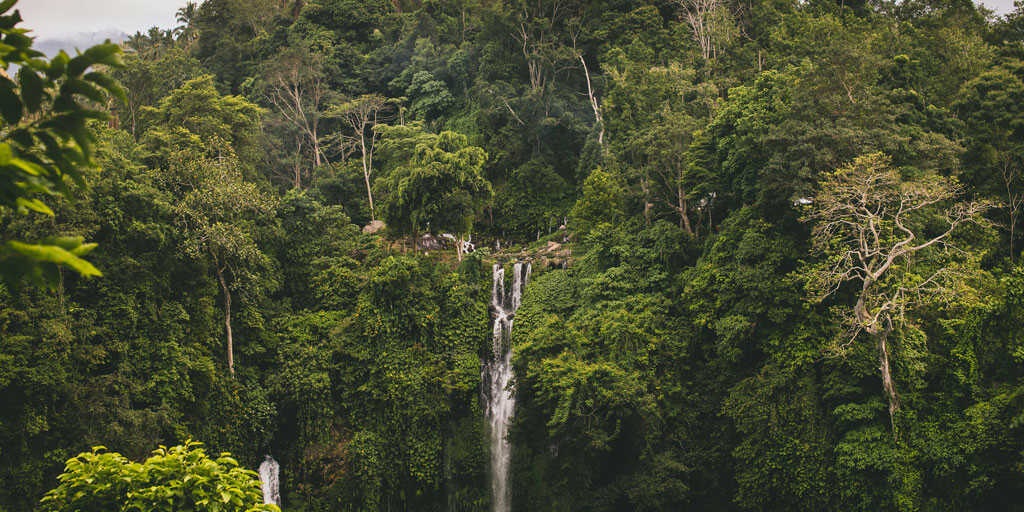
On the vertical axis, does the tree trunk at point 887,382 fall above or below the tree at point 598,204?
below

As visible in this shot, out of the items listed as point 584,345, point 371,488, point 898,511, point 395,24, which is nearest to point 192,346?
point 371,488

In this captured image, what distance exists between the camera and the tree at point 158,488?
4.96 metres

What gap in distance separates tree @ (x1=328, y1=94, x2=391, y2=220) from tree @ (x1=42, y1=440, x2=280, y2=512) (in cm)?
2037

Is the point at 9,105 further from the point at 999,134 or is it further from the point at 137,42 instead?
the point at 137,42

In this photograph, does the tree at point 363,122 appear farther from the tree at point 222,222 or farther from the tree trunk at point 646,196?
the tree trunk at point 646,196

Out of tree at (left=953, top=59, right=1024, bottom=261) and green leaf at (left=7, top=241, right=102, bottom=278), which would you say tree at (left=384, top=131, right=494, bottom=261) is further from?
green leaf at (left=7, top=241, right=102, bottom=278)

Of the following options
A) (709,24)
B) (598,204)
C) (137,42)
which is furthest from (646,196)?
(137,42)

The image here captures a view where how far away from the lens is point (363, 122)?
27500 mm

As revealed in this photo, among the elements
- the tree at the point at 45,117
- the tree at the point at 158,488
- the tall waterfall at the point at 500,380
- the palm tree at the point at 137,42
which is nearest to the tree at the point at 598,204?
the tall waterfall at the point at 500,380

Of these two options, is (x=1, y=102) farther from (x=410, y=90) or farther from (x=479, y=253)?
(x=410, y=90)

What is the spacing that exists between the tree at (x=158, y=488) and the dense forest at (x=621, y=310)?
262 inches

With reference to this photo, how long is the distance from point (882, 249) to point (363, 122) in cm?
2046

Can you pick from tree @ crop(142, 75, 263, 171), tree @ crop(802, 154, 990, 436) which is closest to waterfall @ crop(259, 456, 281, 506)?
tree @ crop(142, 75, 263, 171)

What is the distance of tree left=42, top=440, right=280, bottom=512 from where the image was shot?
16.3ft
